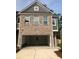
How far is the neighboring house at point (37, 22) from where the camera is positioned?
12.2 meters

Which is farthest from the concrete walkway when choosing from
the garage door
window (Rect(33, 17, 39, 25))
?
the garage door

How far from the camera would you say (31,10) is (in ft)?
40.9

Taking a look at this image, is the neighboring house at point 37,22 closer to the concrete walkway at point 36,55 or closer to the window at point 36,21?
the window at point 36,21

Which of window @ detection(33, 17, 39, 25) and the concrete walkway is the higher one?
window @ detection(33, 17, 39, 25)

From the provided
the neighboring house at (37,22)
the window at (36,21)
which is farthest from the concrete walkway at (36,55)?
the window at (36,21)

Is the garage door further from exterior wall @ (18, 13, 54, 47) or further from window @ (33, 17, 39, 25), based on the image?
window @ (33, 17, 39, 25)

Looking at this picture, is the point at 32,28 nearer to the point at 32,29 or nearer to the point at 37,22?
the point at 32,29

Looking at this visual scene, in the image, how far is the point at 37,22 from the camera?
40.5ft

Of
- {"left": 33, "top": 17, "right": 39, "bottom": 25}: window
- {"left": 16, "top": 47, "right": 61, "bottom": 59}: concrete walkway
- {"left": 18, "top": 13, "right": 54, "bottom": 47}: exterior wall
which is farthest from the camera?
{"left": 33, "top": 17, "right": 39, "bottom": 25}: window

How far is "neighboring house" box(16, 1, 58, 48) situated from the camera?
40.0 feet
